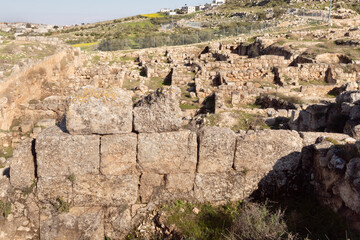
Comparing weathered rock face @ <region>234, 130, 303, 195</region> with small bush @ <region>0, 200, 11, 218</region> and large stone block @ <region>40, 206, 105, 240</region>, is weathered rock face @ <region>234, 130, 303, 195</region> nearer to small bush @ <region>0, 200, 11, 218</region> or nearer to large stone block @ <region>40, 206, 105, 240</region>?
large stone block @ <region>40, 206, 105, 240</region>

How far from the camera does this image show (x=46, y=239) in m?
4.74

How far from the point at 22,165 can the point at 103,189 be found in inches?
54.2

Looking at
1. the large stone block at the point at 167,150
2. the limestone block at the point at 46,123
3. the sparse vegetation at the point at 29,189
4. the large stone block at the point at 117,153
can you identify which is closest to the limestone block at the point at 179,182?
the large stone block at the point at 167,150

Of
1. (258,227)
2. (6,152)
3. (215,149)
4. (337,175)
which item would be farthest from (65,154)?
(6,152)

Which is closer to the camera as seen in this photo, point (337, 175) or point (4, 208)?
point (337, 175)

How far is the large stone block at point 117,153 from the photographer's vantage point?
4812mm

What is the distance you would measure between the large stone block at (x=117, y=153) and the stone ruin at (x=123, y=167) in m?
0.02

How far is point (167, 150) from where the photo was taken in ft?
16.1

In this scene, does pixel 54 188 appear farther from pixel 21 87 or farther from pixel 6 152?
pixel 21 87

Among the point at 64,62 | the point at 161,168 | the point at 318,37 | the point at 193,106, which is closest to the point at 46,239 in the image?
the point at 161,168

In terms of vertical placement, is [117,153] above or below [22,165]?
above

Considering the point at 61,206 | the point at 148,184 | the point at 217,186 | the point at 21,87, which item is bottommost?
the point at 61,206

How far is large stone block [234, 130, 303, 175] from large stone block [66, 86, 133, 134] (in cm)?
196

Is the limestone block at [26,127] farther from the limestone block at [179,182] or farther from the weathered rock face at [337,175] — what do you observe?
the weathered rock face at [337,175]
